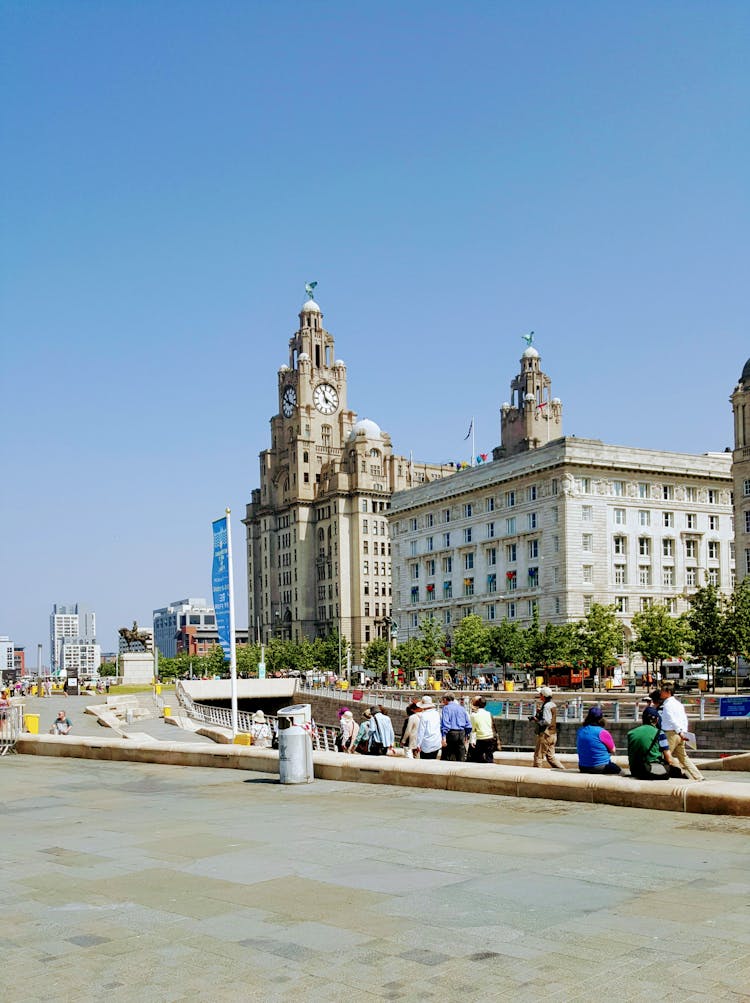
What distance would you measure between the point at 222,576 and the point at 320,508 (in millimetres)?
124856

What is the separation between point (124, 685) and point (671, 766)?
74991 millimetres

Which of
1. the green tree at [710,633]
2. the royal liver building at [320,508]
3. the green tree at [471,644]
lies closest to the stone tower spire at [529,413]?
the royal liver building at [320,508]

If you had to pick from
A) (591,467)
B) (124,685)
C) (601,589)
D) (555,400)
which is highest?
(555,400)

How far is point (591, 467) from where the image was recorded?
3750 inches

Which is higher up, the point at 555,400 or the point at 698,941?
the point at 555,400

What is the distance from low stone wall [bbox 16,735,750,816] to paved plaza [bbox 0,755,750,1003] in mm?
243

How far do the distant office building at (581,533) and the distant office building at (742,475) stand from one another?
1.88 ft

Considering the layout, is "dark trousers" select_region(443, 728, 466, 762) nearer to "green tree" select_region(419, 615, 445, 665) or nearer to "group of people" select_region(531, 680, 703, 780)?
"group of people" select_region(531, 680, 703, 780)

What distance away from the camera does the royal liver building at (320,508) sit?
156500mm

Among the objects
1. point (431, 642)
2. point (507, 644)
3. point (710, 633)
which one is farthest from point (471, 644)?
point (710, 633)

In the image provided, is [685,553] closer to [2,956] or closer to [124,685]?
[124,685]

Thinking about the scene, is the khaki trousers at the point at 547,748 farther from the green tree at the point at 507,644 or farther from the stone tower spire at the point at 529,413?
the stone tower spire at the point at 529,413

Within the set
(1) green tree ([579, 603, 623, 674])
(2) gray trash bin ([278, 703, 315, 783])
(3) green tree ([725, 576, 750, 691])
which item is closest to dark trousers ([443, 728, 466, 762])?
(2) gray trash bin ([278, 703, 315, 783])

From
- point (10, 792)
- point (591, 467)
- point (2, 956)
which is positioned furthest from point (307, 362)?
point (2, 956)
